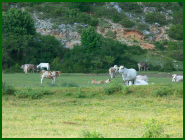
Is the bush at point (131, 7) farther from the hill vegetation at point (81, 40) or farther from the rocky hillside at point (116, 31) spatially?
the hill vegetation at point (81, 40)

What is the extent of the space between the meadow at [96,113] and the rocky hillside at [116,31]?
122ft

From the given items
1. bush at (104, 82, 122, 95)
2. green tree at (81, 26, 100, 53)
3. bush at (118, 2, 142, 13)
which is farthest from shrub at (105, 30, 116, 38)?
bush at (104, 82, 122, 95)

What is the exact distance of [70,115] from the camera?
9602mm

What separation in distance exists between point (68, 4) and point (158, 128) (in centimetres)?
6797

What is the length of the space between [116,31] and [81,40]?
19.7 metres

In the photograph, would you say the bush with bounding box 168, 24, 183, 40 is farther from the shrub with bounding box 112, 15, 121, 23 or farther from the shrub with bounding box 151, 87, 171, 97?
→ the shrub with bounding box 151, 87, 171, 97

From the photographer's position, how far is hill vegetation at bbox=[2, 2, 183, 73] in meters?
38.1

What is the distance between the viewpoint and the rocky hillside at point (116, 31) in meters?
55.5

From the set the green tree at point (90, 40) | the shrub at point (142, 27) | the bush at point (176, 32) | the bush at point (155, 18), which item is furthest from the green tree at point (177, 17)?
the green tree at point (90, 40)

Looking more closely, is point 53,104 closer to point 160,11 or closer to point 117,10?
point 117,10

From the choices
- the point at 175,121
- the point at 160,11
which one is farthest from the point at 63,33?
the point at 175,121

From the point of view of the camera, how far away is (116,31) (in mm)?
61781

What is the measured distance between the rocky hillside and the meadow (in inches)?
1460

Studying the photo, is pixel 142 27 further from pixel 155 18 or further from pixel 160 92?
pixel 160 92
